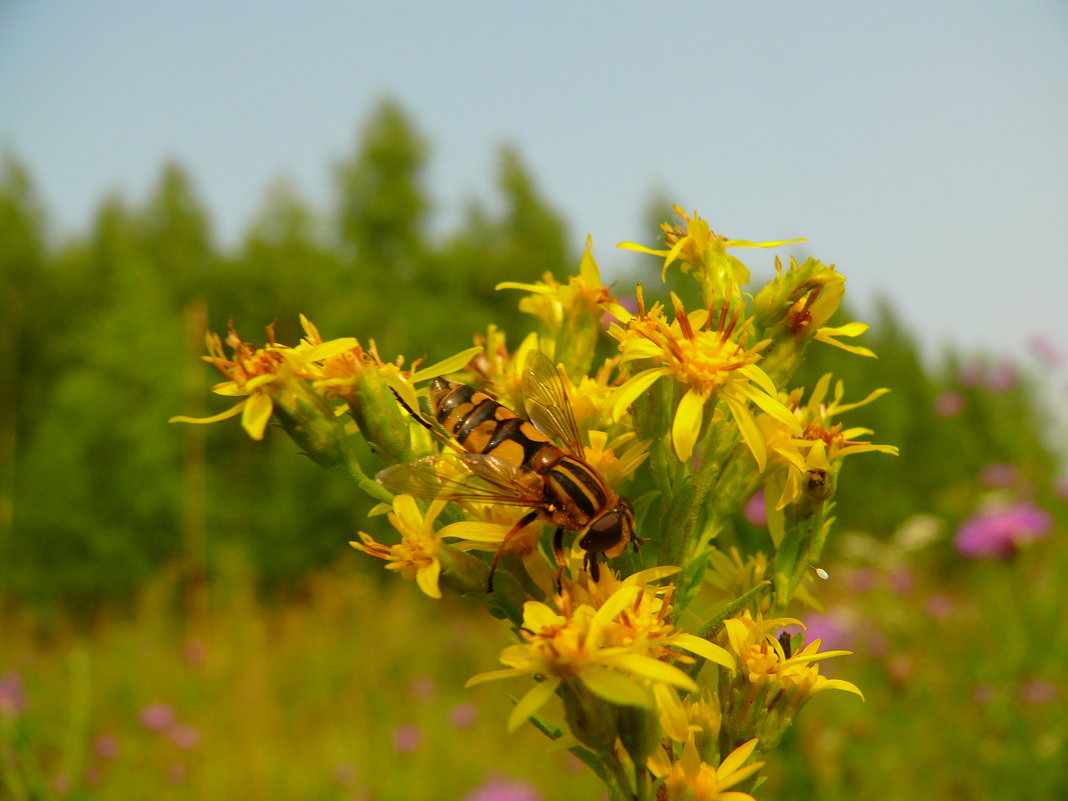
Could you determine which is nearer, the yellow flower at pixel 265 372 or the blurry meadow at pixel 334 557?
the yellow flower at pixel 265 372

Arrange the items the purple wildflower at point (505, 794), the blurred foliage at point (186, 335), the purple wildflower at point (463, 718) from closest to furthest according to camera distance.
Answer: the purple wildflower at point (505, 794)
the purple wildflower at point (463, 718)
the blurred foliage at point (186, 335)

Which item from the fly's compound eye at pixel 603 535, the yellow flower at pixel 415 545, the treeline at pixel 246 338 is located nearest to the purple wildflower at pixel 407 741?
the yellow flower at pixel 415 545

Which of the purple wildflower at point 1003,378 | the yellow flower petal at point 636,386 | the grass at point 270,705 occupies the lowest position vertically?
the grass at point 270,705

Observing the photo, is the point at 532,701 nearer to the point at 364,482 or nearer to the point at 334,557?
the point at 364,482

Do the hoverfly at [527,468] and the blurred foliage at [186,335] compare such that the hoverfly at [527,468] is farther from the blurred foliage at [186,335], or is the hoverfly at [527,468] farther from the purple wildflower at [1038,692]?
the blurred foliage at [186,335]

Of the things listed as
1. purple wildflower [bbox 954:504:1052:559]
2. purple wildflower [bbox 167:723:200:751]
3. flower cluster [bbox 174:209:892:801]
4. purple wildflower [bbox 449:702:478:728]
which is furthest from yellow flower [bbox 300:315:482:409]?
purple wildflower [bbox 449:702:478:728]

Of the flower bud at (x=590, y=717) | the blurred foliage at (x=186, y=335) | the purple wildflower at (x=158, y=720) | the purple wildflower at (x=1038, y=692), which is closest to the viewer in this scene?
the flower bud at (x=590, y=717)

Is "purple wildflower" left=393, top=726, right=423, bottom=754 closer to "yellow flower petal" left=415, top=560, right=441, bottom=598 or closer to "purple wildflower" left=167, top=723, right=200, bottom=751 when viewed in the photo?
"purple wildflower" left=167, top=723, right=200, bottom=751

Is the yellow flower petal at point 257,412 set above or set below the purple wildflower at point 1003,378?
above
